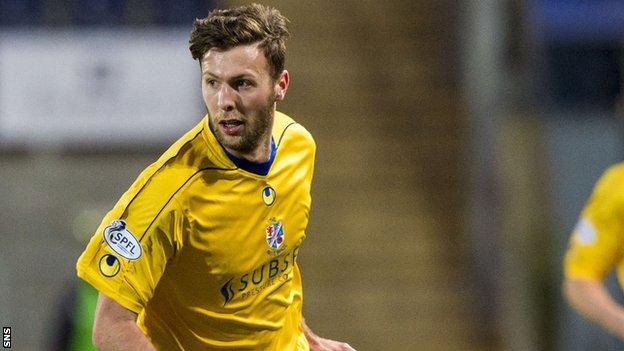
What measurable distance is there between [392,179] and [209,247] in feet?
20.0

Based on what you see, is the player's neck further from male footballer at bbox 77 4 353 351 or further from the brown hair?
the brown hair

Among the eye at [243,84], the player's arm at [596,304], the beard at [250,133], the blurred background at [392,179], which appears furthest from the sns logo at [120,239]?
the blurred background at [392,179]

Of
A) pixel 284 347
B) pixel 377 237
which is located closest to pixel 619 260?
pixel 284 347

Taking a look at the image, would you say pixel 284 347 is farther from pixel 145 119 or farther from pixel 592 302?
pixel 145 119

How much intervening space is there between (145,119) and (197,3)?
Answer: 860 mm

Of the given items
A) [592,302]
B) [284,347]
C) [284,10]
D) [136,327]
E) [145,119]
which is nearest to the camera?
[136,327]

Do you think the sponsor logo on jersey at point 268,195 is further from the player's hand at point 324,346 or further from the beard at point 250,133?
the player's hand at point 324,346

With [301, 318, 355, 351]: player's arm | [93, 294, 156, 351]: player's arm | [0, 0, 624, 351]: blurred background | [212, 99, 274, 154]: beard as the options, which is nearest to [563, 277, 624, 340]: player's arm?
[301, 318, 355, 351]: player's arm

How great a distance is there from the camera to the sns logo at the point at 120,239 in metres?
3.58

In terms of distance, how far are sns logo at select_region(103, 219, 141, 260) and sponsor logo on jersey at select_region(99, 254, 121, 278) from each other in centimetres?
2

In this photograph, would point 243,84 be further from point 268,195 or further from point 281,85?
point 268,195

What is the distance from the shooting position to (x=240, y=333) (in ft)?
13.2

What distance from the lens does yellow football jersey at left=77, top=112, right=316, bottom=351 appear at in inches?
142


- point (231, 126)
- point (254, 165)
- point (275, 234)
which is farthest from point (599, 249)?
point (231, 126)
